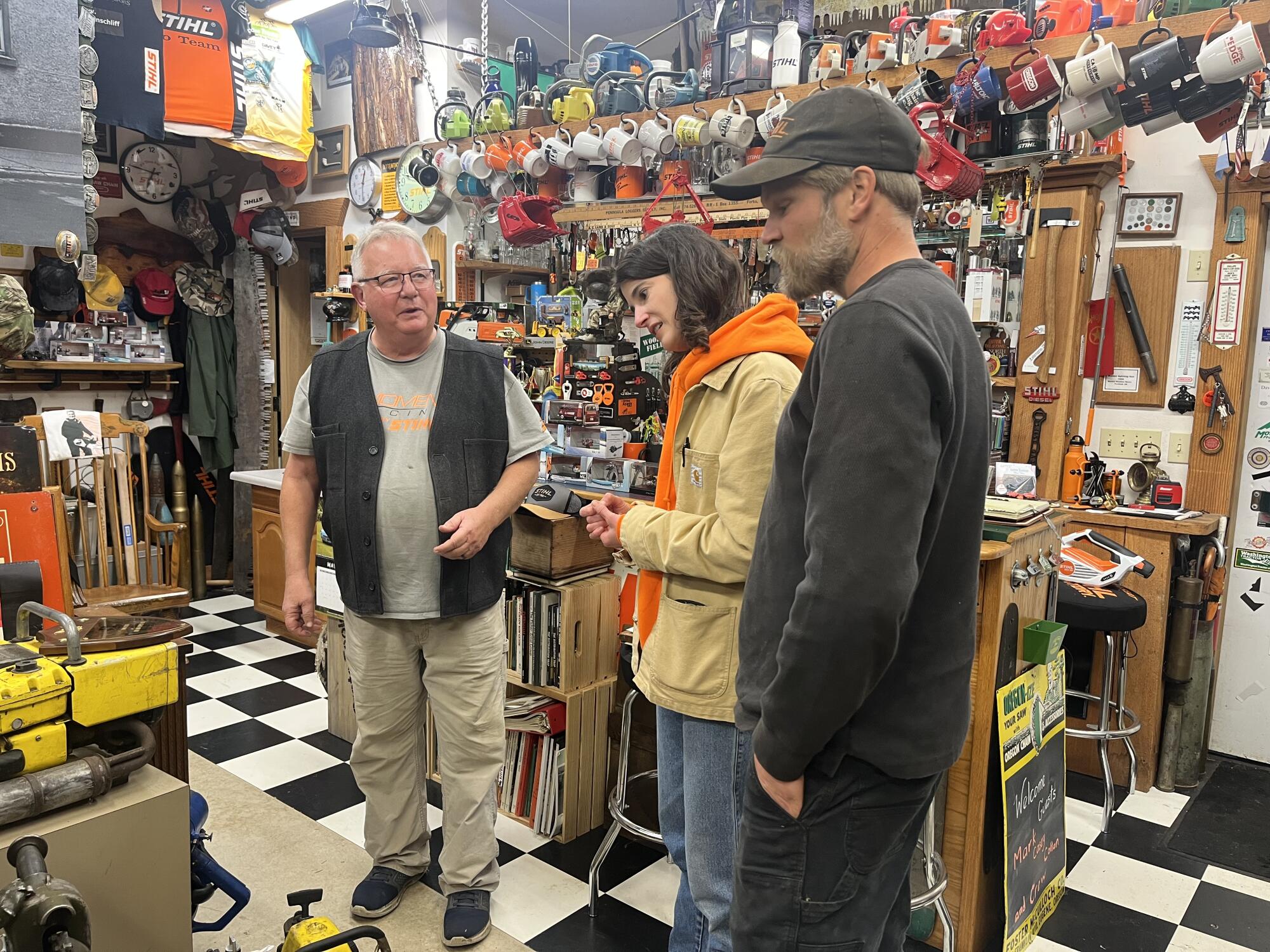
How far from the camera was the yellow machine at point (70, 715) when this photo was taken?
1.58m

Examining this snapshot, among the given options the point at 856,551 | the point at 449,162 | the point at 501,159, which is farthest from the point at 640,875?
the point at 449,162

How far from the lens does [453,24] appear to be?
496 cm

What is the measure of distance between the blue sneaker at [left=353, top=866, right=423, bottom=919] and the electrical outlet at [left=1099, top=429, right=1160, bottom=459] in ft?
10.1

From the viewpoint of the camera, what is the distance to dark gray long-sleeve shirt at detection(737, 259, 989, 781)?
104cm

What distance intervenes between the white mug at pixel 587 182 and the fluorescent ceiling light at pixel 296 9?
156 cm

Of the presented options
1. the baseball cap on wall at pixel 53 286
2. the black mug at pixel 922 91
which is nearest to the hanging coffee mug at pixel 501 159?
the black mug at pixel 922 91

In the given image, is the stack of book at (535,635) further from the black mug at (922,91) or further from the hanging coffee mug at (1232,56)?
the hanging coffee mug at (1232,56)

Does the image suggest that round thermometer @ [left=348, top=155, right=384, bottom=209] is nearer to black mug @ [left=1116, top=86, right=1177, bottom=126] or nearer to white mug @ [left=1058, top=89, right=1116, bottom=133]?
white mug @ [left=1058, top=89, right=1116, bottom=133]

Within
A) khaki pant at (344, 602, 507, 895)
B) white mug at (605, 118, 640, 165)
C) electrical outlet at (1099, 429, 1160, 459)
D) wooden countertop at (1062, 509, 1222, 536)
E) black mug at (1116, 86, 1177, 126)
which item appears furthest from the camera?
white mug at (605, 118, 640, 165)

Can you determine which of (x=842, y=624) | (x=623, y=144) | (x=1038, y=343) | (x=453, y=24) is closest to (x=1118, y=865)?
(x=1038, y=343)

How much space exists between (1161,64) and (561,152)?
8.01 feet

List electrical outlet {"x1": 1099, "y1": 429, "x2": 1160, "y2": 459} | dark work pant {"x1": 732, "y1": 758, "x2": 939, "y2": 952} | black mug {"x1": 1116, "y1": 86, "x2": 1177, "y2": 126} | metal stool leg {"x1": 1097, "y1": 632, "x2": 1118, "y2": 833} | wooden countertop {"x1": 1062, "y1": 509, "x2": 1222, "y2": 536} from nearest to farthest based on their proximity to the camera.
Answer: dark work pant {"x1": 732, "y1": 758, "x2": 939, "y2": 952} → black mug {"x1": 1116, "y1": 86, "x2": 1177, "y2": 126} → metal stool leg {"x1": 1097, "y1": 632, "x2": 1118, "y2": 833} → wooden countertop {"x1": 1062, "y1": 509, "x2": 1222, "y2": 536} → electrical outlet {"x1": 1099, "y1": 429, "x2": 1160, "y2": 459}

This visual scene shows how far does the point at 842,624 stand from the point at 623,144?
11.3 feet

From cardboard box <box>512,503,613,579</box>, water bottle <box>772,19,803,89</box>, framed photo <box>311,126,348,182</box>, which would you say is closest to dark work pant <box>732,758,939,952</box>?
cardboard box <box>512,503,613,579</box>
